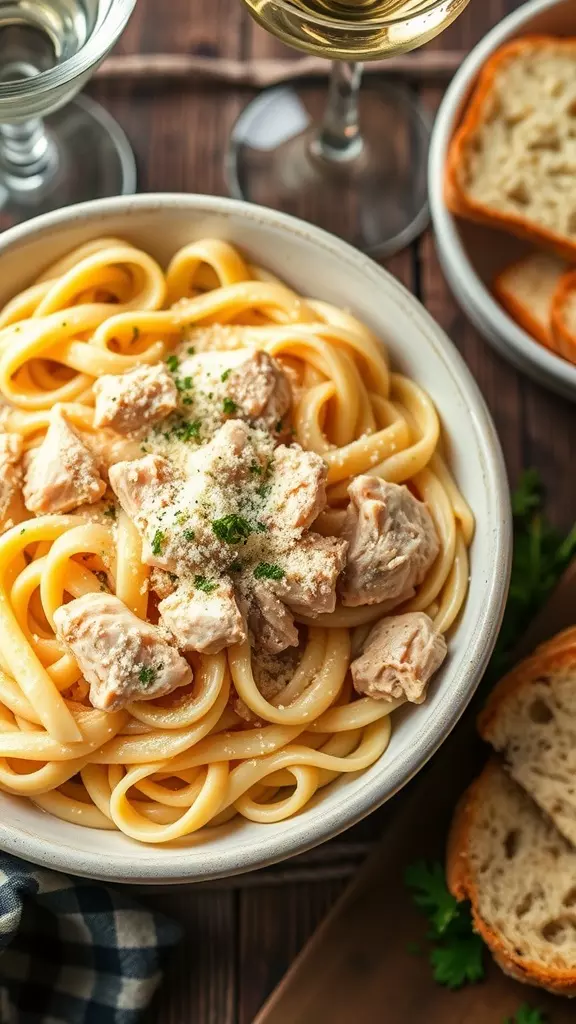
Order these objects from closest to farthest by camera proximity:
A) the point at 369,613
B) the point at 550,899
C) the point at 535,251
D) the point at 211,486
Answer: the point at 211,486 → the point at 369,613 → the point at 550,899 → the point at 535,251

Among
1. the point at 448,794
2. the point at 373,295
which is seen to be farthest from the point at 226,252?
the point at 448,794

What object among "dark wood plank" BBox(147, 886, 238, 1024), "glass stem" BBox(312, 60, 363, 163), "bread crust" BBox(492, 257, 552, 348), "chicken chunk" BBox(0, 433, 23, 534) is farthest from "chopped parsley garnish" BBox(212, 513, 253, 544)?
"glass stem" BBox(312, 60, 363, 163)

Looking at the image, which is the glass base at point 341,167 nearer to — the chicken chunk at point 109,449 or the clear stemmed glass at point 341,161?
the clear stemmed glass at point 341,161

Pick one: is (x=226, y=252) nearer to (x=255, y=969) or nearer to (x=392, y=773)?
(x=392, y=773)

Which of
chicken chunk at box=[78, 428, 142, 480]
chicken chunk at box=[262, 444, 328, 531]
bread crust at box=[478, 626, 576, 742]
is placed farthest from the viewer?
bread crust at box=[478, 626, 576, 742]

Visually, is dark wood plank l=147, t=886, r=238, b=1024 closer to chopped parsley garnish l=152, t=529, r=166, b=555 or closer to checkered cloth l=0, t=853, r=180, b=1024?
checkered cloth l=0, t=853, r=180, b=1024

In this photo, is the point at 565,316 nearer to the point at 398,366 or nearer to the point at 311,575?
the point at 398,366
